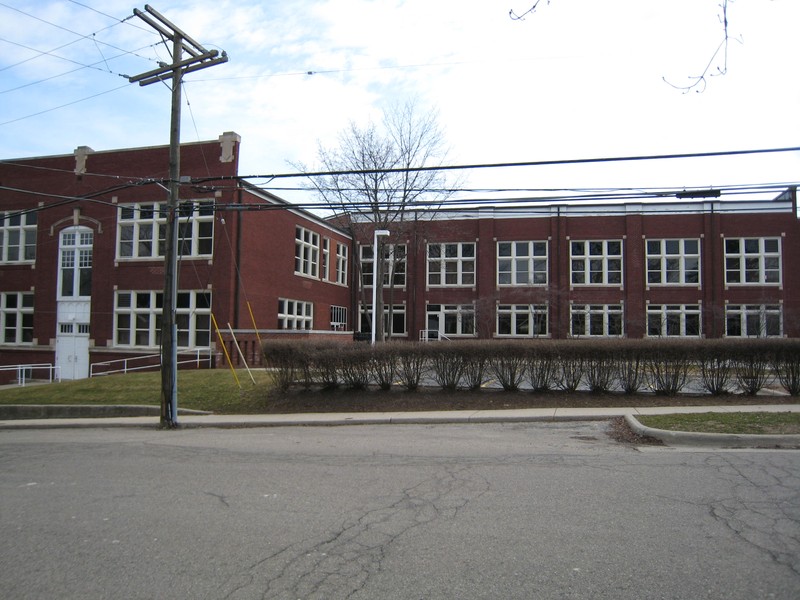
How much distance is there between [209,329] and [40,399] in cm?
797

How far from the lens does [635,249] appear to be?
37438mm

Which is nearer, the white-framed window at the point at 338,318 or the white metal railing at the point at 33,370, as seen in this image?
the white metal railing at the point at 33,370

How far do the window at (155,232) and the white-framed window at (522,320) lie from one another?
66.2ft

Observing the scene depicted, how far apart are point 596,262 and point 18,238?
33.1 m

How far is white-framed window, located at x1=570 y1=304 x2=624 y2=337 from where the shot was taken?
3747 cm

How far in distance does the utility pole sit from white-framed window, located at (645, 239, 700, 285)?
101 ft

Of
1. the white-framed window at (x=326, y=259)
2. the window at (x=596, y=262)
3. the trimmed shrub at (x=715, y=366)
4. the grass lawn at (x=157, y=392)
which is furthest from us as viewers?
the window at (x=596, y=262)

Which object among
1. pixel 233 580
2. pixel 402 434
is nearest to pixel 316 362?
pixel 402 434

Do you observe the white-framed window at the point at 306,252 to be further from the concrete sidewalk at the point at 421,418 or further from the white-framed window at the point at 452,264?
the concrete sidewalk at the point at 421,418

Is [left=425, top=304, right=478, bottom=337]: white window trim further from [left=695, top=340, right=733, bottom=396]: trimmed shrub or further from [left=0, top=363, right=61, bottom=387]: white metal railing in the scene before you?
[left=695, top=340, right=733, bottom=396]: trimmed shrub

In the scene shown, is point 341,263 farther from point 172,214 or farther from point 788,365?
point 788,365

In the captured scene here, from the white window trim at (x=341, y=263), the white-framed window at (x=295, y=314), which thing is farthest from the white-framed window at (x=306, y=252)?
the white window trim at (x=341, y=263)

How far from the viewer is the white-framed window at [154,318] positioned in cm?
2559

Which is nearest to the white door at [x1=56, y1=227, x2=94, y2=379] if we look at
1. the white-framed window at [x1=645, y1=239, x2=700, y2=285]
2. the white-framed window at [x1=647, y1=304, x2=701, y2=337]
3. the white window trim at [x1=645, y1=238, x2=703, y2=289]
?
the white-framed window at [x1=647, y1=304, x2=701, y2=337]
